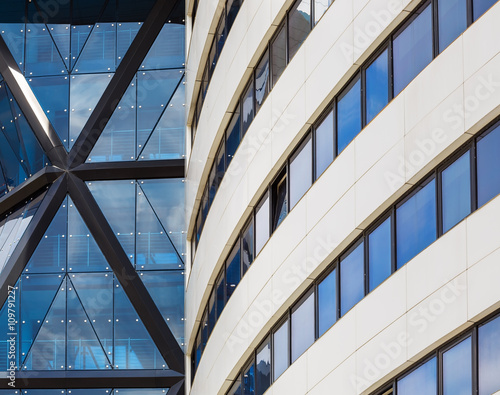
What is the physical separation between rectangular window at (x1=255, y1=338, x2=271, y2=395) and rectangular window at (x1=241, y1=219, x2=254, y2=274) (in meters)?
2.03

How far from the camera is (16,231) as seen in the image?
38031 mm

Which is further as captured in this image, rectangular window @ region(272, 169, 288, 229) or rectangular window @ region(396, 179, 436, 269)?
rectangular window @ region(272, 169, 288, 229)

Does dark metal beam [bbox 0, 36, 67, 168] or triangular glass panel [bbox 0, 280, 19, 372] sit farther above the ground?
dark metal beam [bbox 0, 36, 67, 168]

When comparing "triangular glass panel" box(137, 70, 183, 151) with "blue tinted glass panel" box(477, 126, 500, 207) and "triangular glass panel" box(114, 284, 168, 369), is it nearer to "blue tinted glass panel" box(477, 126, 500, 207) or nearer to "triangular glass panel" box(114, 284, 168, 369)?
"triangular glass panel" box(114, 284, 168, 369)

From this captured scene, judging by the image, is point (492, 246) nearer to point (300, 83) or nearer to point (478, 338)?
point (478, 338)

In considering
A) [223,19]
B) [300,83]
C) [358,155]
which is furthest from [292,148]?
[223,19]

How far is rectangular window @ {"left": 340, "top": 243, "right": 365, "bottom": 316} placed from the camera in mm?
19281

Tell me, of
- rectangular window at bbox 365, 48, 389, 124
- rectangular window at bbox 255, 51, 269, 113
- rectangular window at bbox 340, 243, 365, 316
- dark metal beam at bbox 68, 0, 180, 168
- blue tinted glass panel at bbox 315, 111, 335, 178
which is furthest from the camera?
dark metal beam at bbox 68, 0, 180, 168

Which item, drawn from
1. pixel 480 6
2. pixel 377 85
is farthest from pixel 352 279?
pixel 480 6

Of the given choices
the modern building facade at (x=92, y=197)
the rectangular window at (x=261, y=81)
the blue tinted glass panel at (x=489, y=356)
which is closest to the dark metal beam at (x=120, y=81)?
the modern building facade at (x=92, y=197)

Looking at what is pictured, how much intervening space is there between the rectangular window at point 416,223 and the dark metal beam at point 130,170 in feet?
63.2

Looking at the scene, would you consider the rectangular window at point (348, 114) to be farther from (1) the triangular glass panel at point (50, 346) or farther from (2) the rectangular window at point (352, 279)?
(1) the triangular glass panel at point (50, 346)

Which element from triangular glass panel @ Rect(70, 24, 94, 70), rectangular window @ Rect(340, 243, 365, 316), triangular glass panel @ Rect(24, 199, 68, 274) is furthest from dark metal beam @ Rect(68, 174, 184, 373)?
rectangular window @ Rect(340, 243, 365, 316)

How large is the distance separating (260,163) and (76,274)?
1385cm
